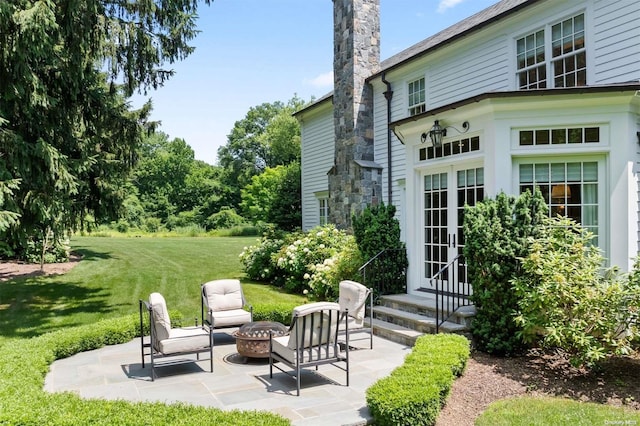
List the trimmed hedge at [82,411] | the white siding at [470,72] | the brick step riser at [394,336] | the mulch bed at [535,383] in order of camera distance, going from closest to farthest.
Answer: the trimmed hedge at [82,411], the mulch bed at [535,383], the brick step riser at [394,336], the white siding at [470,72]

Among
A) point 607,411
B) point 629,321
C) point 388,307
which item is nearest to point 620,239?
point 629,321

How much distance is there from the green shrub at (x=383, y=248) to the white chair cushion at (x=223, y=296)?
2899mm

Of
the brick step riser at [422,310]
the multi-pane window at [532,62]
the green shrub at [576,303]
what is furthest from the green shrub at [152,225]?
the green shrub at [576,303]

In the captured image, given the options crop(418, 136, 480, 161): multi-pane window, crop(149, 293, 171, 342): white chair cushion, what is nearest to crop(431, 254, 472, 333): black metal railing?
crop(418, 136, 480, 161): multi-pane window

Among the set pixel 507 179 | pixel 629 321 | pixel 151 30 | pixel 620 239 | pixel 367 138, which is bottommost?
pixel 629 321

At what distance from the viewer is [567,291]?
18.8ft

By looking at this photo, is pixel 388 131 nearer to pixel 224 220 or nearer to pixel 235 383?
pixel 235 383

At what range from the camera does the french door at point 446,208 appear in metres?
8.36

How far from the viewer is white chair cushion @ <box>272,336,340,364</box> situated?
18.7 feet

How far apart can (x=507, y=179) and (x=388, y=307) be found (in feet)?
11.5

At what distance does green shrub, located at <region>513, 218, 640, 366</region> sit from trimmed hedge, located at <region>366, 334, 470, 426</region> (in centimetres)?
104

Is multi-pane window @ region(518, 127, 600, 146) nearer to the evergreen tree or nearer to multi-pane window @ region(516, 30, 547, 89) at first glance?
multi-pane window @ region(516, 30, 547, 89)

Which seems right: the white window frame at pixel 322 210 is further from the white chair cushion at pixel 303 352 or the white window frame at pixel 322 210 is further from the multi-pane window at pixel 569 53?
the white chair cushion at pixel 303 352

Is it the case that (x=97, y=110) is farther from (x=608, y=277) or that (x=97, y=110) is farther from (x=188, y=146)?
(x=188, y=146)
